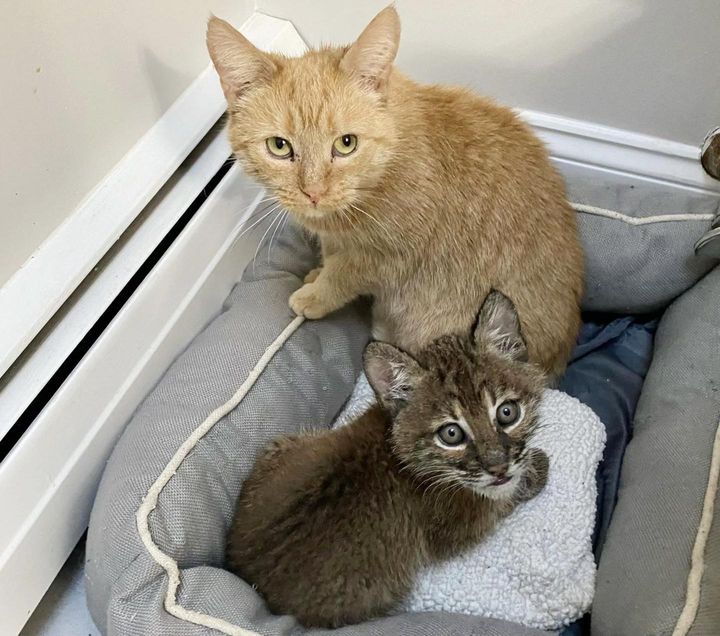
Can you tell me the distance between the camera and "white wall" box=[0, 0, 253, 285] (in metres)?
1.18

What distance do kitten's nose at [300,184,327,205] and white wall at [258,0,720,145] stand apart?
0.80 m

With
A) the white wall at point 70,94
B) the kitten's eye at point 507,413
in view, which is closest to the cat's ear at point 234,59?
the white wall at point 70,94

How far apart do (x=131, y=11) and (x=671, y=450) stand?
1429mm

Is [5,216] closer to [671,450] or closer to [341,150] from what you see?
[341,150]

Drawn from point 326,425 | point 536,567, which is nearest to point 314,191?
point 326,425

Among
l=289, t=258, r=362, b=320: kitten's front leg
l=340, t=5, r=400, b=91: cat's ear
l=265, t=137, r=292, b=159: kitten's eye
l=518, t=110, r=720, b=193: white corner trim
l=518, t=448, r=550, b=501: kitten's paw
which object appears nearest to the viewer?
l=340, t=5, r=400, b=91: cat's ear

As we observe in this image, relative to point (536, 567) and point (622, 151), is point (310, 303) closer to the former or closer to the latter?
point (536, 567)

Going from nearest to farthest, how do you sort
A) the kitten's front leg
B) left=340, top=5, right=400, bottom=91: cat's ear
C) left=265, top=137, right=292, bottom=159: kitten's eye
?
left=340, top=5, right=400, bottom=91: cat's ear < left=265, top=137, right=292, bottom=159: kitten's eye < the kitten's front leg

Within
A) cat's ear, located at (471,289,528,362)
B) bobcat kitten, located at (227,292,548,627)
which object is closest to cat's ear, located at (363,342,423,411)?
bobcat kitten, located at (227,292,548,627)

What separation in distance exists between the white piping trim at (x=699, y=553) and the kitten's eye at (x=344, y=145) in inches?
36.2

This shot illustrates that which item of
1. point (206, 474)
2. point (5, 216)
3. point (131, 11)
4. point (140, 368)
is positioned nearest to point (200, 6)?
point (131, 11)

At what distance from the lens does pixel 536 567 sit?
136 centimetres

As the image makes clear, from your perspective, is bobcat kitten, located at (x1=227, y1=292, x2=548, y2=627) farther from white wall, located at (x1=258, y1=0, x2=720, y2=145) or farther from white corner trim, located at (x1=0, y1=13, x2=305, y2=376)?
white wall, located at (x1=258, y1=0, x2=720, y2=145)

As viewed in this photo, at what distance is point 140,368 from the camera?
1477 mm
